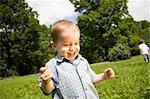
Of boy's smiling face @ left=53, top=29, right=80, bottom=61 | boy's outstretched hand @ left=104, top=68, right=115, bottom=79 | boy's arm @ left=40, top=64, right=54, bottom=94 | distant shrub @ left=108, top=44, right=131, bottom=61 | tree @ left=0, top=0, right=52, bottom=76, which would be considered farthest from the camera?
tree @ left=0, top=0, right=52, bottom=76

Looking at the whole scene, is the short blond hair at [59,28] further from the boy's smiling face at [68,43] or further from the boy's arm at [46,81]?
the boy's arm at [46,81]

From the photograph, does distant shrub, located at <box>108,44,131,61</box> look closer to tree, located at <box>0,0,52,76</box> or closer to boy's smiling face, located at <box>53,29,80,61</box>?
tree, located at <box>0,0,52,76</box>

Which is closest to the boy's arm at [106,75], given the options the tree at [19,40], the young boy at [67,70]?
the young boy at [67,70]

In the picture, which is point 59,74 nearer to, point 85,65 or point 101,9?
point 85,65

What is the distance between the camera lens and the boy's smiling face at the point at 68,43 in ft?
11.5

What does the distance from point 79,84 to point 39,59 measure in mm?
45628

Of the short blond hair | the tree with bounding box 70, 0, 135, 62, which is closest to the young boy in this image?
the short blond hair

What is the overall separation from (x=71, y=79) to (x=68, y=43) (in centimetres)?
32

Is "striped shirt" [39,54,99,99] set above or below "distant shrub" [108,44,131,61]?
above

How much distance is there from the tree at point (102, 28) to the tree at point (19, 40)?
17.6ft

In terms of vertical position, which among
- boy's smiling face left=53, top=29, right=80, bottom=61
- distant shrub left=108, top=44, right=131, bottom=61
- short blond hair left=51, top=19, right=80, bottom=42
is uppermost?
short blond hair left=51, top=19, right=80, bottom=42

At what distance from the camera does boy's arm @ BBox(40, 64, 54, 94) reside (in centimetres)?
316

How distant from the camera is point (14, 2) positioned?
50.7m

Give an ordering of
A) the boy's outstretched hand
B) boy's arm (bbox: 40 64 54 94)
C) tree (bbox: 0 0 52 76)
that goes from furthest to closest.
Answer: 1. tree (bbox: 0 0 52 76)
2. the boy's outstretched hand
3. boy's arm (bbox: 40 64 54 94)
